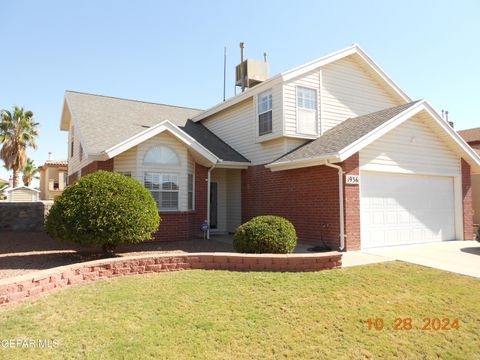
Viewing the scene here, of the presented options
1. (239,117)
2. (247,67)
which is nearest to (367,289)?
(239,117)

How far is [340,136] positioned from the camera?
12.1m

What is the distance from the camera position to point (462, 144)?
12.9m

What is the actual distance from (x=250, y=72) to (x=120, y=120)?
24.0ft

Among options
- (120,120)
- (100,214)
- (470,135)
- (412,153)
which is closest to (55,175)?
(120,120)

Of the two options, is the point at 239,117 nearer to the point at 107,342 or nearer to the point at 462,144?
the point at 462,144

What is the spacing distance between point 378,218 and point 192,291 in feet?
24.3

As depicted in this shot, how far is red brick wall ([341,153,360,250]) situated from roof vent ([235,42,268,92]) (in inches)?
380

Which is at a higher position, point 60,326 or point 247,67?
point 247,67

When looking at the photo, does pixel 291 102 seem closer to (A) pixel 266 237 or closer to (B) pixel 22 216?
(A) pixel 266 237

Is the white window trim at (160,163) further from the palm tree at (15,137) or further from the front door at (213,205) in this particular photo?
the palm tree at (15,137)

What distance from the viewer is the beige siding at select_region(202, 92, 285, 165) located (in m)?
13.7

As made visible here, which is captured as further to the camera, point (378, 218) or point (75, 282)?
point (378, 218)

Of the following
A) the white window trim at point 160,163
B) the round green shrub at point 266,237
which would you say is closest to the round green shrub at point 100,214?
the round green shrub at point 266,237

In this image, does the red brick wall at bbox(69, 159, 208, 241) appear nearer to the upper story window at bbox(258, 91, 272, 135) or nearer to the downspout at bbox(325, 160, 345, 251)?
the upper story window at bbox(258, 91, 272, 135)
